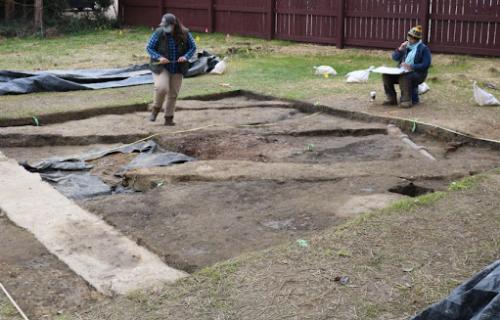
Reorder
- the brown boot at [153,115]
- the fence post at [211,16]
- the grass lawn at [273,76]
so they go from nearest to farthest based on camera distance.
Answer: the brown boot at [153,115], the grass lawn at [273,76], the fence post at [211,16]

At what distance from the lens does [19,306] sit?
4418 mm

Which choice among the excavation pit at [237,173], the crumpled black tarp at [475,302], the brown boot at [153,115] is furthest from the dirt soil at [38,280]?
the brown boot at [153,115]

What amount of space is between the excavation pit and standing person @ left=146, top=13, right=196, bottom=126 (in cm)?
49

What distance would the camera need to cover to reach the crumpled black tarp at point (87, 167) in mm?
7348

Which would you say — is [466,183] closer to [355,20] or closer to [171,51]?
[171,51]

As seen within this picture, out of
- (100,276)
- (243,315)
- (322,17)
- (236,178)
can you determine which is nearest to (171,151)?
(236,178)

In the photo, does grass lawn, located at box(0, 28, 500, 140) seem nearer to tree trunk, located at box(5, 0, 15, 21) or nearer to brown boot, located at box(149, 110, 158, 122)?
brown boot, located at box(149, 110, 158, 122)

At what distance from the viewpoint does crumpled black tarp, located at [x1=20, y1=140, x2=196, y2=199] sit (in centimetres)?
735

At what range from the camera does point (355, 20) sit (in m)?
17.5

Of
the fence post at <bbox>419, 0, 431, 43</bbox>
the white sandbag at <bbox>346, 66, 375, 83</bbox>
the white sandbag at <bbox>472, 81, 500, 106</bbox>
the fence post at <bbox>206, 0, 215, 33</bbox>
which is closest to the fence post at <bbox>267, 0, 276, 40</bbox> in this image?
the fence post at <bbox>206, 0, 215, 33</bbox>

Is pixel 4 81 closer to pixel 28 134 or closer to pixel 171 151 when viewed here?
pixel 28 134

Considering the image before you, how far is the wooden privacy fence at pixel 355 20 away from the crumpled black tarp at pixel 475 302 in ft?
42.3

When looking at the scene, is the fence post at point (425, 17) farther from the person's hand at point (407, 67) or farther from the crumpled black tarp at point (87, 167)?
the crumpled black tarp at point (87, 167)

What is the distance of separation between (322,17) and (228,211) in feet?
42.0
